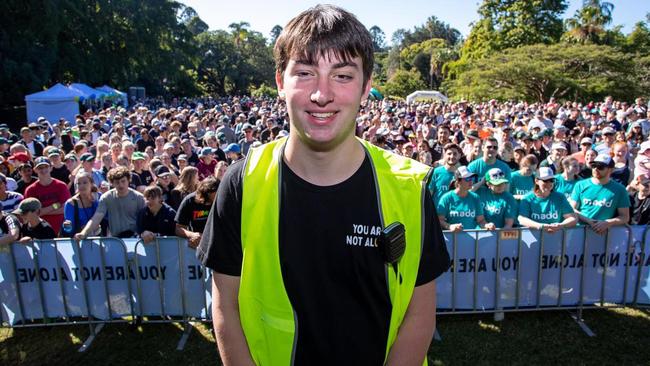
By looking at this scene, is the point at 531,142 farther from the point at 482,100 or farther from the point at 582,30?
the point at 582,30

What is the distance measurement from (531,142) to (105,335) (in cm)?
815

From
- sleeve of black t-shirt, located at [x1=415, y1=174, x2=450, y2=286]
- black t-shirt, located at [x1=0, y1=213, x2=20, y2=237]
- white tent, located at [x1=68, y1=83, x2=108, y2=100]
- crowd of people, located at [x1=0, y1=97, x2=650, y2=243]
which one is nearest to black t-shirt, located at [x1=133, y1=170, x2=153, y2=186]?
crowd of people, located at [x1=0, y1=97, x2=650, y2=243]

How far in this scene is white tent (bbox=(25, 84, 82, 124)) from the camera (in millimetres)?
23984

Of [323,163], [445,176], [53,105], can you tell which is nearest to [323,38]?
[323,163]

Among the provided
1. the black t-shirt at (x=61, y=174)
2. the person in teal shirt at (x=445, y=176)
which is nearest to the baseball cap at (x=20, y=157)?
the black t-shirt at (x=61, y=174)

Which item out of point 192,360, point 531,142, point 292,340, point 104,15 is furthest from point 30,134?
point 104,15

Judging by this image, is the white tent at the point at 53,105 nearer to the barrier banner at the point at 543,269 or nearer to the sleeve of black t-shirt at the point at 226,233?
the barrier banner at the point at 543,269

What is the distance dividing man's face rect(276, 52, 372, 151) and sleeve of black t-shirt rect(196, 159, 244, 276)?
33cm

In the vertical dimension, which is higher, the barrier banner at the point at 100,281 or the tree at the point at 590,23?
the tree at the point at 590,23

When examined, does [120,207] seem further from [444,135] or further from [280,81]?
[444,135]

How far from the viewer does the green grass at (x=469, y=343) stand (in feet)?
16.8

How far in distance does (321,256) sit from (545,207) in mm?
4979

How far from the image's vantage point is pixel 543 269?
566 centimetres

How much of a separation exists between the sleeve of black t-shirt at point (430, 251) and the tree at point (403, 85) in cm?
6572
